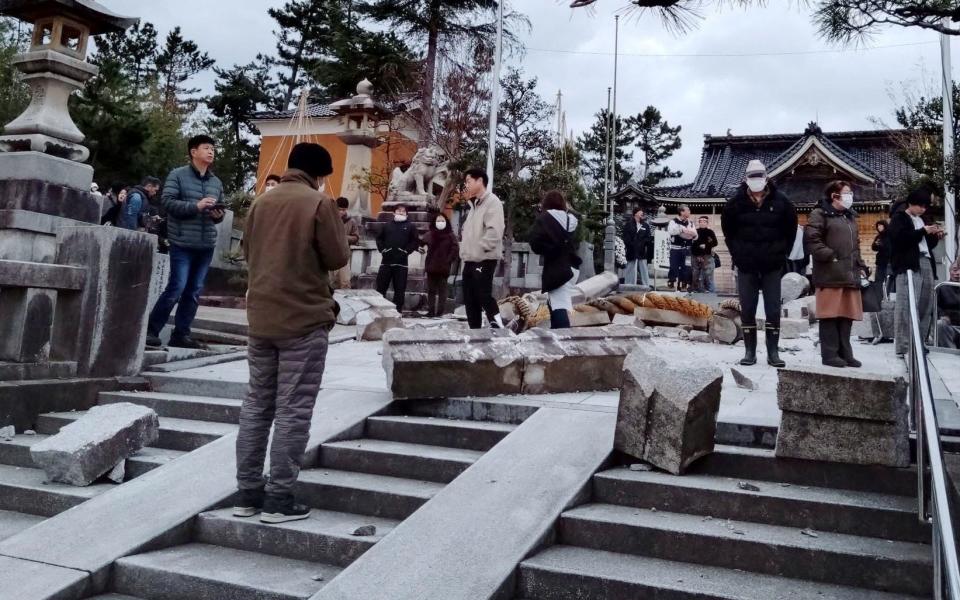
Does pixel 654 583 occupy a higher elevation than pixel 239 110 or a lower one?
lower

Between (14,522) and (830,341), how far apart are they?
22.1 ft

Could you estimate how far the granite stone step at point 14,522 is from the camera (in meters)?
4.05

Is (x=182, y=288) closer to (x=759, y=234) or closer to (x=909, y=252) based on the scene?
(x=759, y=234)

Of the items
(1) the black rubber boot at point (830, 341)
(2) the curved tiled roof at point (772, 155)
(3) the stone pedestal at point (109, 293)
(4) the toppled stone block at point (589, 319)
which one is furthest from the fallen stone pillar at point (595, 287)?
(2) the curved tiled roof at point (772, 155)

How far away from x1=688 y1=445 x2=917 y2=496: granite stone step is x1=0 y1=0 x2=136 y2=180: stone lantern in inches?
256

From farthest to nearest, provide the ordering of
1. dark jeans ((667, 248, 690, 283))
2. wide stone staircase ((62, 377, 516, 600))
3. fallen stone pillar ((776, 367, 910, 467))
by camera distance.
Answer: dark jeans ((667, 248, 690, 283))
fallen stone pillar ((776, 367, 910, 467))
wide stone staircase ((62, 377, 516, 600))

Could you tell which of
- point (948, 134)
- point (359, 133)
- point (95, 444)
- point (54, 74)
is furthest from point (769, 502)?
point (359, 133)

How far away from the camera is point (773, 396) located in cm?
545

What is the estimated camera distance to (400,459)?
443cm

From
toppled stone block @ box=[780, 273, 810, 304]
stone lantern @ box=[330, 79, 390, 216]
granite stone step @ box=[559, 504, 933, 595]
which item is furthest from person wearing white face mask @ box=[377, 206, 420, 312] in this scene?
stone lantern @ box=[330, 79, 390, 216]

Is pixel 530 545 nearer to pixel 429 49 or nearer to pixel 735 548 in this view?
pixel 735 548

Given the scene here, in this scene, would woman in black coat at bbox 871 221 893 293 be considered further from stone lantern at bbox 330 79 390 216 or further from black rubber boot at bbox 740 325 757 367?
stone lantern at bbox 330 79 390 216

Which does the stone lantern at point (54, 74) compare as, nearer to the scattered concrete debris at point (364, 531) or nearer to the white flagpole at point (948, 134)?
the scattered concrete debris at point (364, 531)

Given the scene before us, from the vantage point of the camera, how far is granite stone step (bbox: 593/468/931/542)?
3.42 m
